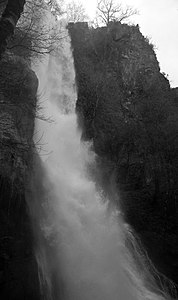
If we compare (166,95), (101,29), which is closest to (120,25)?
(101,29)

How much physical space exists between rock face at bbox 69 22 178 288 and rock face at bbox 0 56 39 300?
6.02 meters

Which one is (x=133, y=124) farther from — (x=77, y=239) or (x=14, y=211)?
(x=14, y=211)

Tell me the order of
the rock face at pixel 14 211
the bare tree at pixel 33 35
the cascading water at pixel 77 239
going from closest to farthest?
the bare tree at pixel 33 35
the rock face at pixel 14 211
the cascading water at pixel 77 239

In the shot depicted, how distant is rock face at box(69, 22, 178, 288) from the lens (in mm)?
16312

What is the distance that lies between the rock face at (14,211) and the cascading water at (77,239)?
1.82ft

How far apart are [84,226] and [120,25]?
20.7m

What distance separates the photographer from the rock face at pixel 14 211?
30.3 ft

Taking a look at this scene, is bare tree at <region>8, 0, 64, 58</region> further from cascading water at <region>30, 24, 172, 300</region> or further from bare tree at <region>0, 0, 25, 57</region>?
cascading water at <region>30, 24, 172, 300</region>

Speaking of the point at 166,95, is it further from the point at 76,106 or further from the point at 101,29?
the point at 101,29

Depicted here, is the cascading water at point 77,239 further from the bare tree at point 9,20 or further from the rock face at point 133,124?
the bare tree at point 9,20

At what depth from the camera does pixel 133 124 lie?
22.0m

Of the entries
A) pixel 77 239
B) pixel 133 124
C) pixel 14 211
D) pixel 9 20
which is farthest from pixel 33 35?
pixel 133 124

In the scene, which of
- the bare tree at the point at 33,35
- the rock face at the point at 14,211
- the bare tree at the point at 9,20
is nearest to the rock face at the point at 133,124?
the rock face at the point at 14,211

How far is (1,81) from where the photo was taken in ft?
28.3
